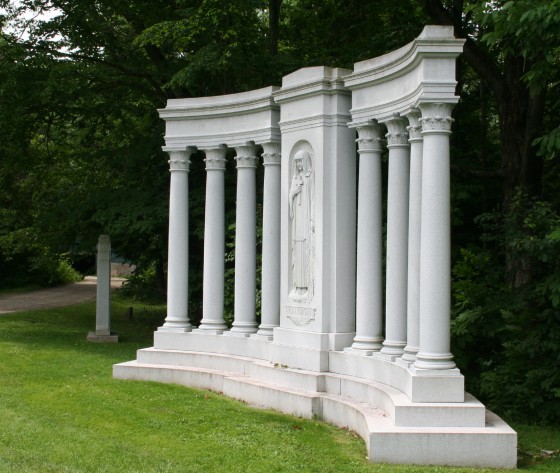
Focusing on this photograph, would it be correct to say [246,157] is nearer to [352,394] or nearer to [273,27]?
[352,394]

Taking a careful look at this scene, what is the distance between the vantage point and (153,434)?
12719 millimetres

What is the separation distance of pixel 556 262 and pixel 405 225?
2.95 meters

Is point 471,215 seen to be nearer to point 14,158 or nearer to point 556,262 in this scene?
point 556,262

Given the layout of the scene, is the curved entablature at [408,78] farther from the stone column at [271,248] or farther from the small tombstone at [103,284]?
the small tombstone at [103,284]

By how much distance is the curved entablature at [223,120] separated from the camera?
17.1 m

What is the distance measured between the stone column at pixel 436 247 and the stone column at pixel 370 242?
2434 mm

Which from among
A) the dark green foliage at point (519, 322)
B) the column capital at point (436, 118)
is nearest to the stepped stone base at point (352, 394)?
the dark green foliage at point (519, 322)

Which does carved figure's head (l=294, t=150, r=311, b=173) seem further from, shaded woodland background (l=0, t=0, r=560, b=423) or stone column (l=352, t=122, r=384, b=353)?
shaded woodland background (l=0, t=0, r=560, b=423)

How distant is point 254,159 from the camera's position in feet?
58.6

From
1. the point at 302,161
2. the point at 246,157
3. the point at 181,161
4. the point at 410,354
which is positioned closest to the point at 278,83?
the point at 181,161

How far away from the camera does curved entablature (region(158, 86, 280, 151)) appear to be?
17109mm

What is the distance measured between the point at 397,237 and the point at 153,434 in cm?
494

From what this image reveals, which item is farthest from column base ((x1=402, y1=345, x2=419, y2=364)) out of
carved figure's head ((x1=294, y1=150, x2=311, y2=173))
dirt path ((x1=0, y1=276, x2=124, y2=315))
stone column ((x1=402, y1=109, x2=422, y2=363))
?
dirt path ((x1=0, y1=276, x2=124, y2=315))

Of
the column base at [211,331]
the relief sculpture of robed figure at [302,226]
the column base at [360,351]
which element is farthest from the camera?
the column base at [211,331]
